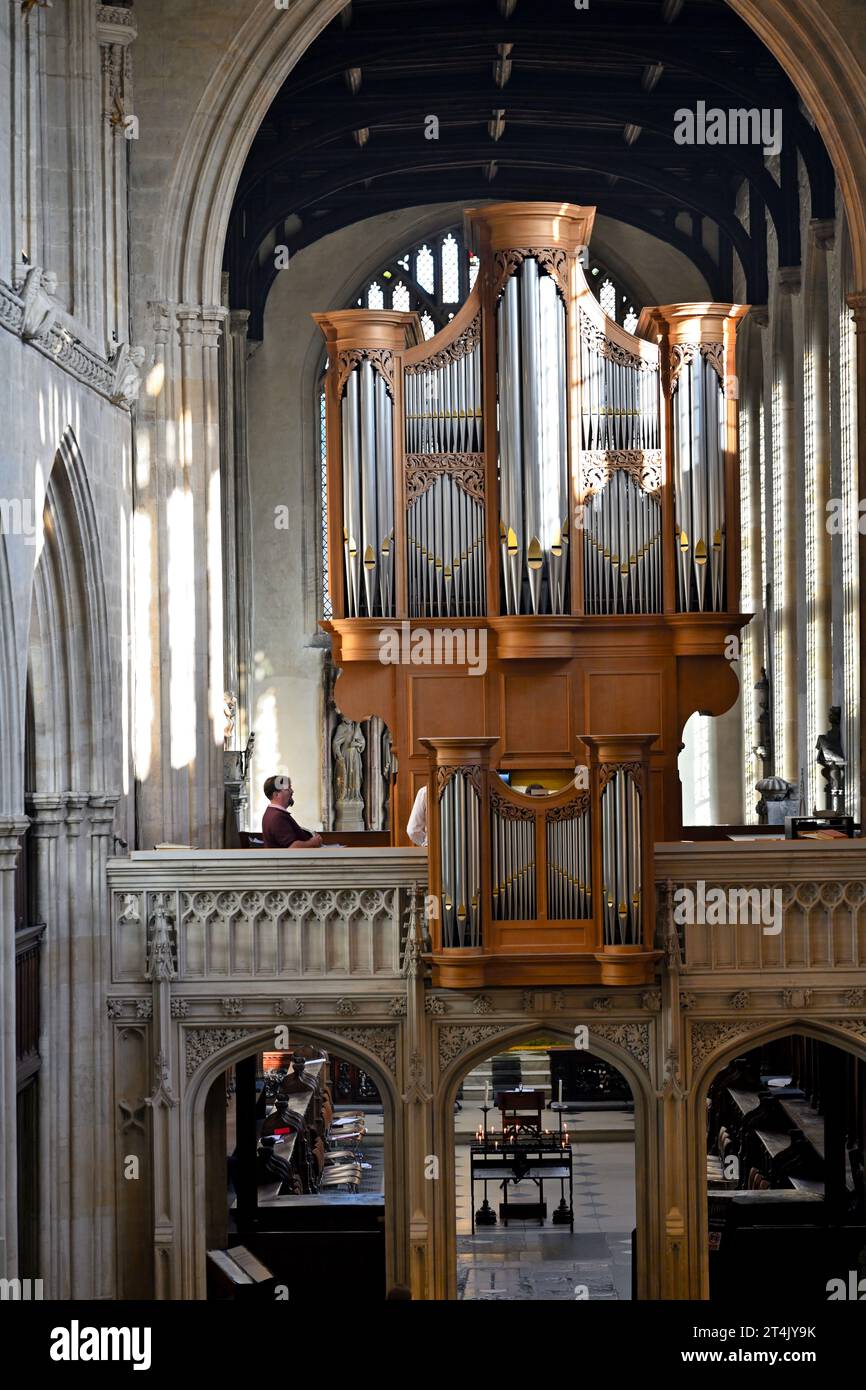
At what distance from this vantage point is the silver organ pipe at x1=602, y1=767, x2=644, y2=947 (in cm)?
1406

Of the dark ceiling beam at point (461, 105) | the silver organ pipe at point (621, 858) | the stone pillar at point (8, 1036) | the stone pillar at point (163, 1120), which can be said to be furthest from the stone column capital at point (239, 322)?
the stone pillar at point (8, 1036)

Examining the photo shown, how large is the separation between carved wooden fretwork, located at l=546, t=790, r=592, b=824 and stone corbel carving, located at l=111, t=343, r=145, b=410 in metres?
4.57

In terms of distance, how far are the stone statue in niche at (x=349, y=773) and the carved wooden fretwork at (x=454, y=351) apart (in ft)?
38.9

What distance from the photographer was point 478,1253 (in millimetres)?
18953

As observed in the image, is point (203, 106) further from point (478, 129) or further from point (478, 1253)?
point (478, 1253)

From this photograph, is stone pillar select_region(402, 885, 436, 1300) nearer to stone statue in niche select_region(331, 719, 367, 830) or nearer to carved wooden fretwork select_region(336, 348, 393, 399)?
carved wooden fretwork select_region(336, 348, 393, 399)

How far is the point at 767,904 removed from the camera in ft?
47.8

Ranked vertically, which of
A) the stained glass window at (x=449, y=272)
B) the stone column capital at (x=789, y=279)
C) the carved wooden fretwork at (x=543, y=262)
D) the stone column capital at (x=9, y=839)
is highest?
the stained glass window at (x=449, y=272)

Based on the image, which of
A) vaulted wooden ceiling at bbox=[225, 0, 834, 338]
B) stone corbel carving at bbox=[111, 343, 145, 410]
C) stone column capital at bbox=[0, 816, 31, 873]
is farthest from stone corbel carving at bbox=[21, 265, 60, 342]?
vaulted wooden ceiling at bbox=[225, 0, 834, 338]

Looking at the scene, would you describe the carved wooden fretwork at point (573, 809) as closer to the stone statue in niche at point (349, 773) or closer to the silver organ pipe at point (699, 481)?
the silver organ pipe at point (699, 481)

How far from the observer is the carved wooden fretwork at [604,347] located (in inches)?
646

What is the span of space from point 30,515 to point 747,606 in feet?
51.7

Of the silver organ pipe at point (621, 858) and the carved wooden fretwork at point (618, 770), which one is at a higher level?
the carved wooden fretwork at point (618, 770)
